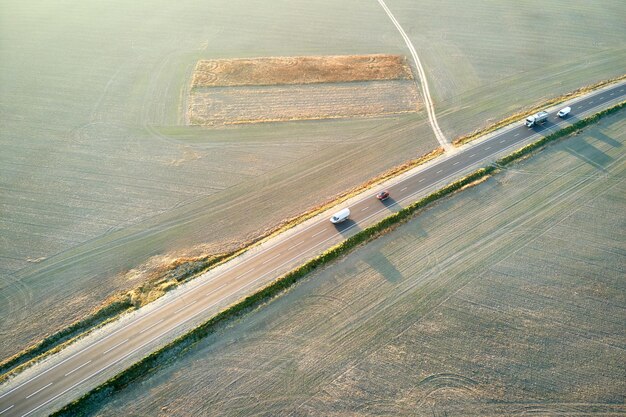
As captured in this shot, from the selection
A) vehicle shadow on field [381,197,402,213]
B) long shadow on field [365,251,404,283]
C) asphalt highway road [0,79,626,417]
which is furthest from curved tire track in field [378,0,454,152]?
long shadow on field [365,251,404,283]

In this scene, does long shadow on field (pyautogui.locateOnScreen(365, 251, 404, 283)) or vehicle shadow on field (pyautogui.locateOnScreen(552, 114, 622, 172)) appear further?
vehicle shadow on field (pyautogui.locateOnScreen(552, 114, 622, 172))

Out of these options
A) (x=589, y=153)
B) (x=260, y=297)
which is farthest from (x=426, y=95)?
(x=260, y=297)

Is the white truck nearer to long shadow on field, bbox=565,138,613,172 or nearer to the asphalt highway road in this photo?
the asphalt highway road

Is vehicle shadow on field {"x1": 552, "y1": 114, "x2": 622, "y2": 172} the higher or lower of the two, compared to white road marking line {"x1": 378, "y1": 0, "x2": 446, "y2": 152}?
lower

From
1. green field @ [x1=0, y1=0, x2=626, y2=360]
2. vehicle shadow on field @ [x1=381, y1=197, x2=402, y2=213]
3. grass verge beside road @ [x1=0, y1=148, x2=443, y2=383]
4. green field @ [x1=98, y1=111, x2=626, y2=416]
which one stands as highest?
green field @ [x1=0, y1=0, x2=626, y2=360]

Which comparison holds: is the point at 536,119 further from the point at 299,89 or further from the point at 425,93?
the point at 299,89

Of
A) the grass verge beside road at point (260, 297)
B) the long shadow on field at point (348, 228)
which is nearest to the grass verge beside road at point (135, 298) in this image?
the long shadow on field at point (348, 228)

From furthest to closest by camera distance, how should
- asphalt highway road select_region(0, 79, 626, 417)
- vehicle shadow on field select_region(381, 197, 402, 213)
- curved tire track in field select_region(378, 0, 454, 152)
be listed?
curved tire track in field select_region(378, 0, 454, 152) → vehicle shadow on field select_region(381, 197, 402, 213) → asphalt highway road select_region(0, 79, 626, 417)
